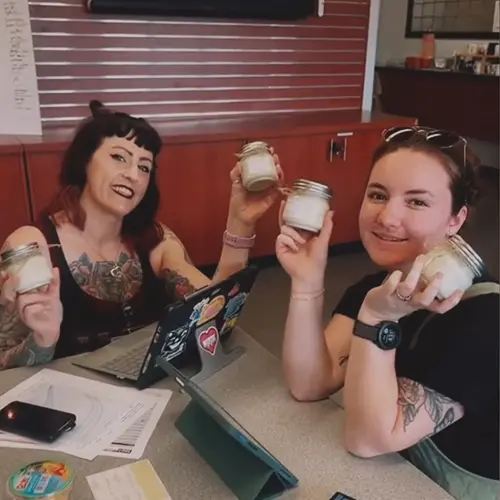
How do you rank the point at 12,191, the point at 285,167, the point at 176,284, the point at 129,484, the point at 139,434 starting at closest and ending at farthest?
the point at 129,484, the point at 139,434, the point at 176,284, the point at 12,191, the point at 285,167

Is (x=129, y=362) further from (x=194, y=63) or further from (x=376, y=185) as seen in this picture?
(x=194, y=63)

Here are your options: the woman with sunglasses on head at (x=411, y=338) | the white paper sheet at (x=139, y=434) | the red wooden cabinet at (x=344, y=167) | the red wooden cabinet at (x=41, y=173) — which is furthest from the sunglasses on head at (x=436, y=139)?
the red wooden cabinet at (x=344, y=167)

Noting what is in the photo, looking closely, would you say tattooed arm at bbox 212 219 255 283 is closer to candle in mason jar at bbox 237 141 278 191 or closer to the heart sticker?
candle in mason jar at bbox 237 141 278 191

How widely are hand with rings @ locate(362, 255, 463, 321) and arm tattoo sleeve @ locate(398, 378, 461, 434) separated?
133 mm

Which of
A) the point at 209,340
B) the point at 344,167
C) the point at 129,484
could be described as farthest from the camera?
the point at 344,167

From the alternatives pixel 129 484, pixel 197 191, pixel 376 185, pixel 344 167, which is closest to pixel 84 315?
pixel 129 484

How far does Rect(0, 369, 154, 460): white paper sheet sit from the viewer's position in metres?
1.07

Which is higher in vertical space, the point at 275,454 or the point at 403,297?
the point at 403,297

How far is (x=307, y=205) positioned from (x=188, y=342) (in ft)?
1.21

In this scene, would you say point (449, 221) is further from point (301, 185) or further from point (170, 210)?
point (170, 210)

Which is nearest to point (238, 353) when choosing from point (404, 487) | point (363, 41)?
point (404, 487)

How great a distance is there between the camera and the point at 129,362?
1.33 metres

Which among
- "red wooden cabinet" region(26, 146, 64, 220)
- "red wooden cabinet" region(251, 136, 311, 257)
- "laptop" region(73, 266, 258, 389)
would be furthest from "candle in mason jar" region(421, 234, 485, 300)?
"red wooden cabinet" region(251, 136, 311, 257)

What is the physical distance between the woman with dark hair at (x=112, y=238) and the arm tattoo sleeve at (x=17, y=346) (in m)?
0.12
